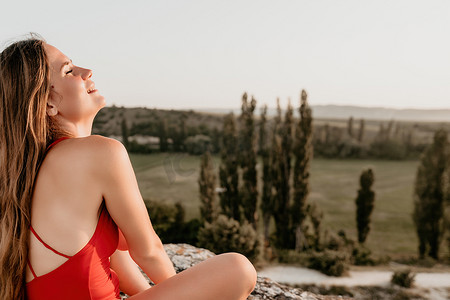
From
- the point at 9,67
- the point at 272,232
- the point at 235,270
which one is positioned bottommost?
the point at 272,232

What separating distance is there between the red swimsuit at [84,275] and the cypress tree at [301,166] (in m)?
16.6

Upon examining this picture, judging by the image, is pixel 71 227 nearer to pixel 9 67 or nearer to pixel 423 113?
pixel 9 67

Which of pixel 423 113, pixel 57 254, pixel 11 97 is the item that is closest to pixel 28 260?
pixel 57 254

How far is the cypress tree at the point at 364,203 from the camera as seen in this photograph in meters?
18.3

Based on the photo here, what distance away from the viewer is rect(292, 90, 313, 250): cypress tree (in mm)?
17688

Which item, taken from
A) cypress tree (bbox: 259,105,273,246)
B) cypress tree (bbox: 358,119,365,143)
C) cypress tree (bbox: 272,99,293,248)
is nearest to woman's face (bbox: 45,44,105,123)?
cypress tree (bbox: 272,99,293,248)

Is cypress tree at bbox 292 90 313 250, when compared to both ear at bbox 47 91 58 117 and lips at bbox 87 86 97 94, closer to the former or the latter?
lips at bbox 87 86 97 94

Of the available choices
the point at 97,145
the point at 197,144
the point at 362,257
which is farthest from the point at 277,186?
the point at 97,145

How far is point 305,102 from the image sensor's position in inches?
711

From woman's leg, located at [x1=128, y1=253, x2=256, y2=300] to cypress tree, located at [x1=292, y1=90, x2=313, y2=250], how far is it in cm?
1645

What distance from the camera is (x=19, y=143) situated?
4.52 feet

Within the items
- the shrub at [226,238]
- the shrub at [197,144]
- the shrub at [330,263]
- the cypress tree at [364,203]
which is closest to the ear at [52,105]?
the shrub at [226,238]

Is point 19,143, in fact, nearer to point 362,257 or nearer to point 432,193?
point 362,257

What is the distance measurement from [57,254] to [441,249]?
2023 centimetres
